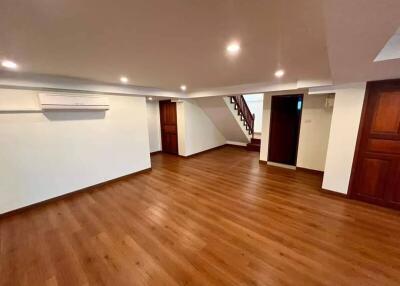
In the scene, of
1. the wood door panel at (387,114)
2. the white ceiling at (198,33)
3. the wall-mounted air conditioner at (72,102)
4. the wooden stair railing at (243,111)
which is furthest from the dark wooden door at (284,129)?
the wall-mounted air conditioner at (72,102)

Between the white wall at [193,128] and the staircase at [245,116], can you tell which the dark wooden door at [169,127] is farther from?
the staircase at [245,116]

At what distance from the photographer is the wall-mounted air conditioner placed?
2754mm

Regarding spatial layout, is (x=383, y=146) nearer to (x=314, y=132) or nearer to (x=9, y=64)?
(x=314, y=132)

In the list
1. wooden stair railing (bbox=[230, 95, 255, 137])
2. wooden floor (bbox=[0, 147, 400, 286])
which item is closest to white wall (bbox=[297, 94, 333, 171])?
wooden floor (bbox=[0, 147, 400, 286])

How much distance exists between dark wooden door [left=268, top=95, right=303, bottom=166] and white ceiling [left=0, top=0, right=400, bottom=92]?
2.25m

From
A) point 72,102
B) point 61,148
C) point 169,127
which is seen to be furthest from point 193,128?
point 61,148

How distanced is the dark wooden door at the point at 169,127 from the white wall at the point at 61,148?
1.56m

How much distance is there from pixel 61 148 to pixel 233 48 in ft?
11.2

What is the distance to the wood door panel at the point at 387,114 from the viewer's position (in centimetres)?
250

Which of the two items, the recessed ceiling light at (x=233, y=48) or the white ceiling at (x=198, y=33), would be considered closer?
the white ceiling at (x=198, y=33)

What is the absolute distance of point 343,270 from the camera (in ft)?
5.51

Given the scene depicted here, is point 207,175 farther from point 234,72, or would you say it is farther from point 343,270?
point 343,270

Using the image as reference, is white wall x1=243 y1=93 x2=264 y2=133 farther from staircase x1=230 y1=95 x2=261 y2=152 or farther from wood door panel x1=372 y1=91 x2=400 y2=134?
wood door panel x1=372 y1=91 x2=400 y2=134

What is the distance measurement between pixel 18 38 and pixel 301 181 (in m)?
4.87
